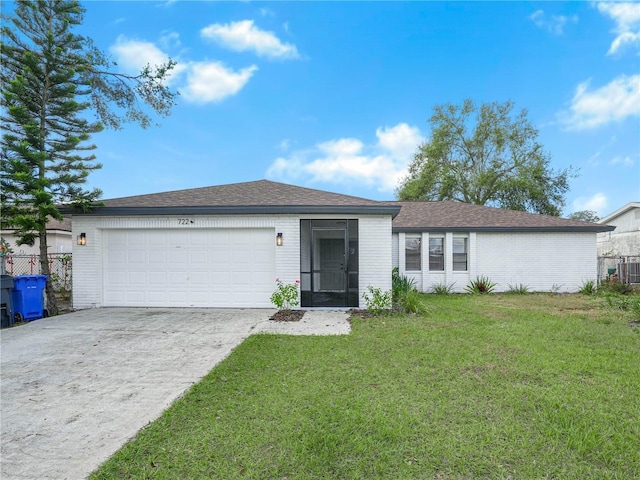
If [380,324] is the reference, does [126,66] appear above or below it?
above

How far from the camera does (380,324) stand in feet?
22.2

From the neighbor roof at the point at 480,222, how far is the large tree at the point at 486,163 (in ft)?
36.5

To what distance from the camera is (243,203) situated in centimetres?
841

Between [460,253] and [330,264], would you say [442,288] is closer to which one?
[460,253]

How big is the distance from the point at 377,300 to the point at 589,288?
9.70 metres

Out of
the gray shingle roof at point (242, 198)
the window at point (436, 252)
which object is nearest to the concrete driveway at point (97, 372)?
the gray shingle roof at point (242, 198)

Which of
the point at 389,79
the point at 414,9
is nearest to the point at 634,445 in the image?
the point at 414,9

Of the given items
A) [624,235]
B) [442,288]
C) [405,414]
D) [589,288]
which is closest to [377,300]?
[405,414]

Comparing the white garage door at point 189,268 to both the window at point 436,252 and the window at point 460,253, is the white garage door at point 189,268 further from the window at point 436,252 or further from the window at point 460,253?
the window at point 460,253

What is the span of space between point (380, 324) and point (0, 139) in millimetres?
10176

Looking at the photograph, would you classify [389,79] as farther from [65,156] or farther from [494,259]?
[65,156]

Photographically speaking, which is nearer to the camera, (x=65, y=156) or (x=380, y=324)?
(x=380, y=324)

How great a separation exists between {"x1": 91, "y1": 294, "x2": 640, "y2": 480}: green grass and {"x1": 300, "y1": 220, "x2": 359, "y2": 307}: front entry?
123 inches

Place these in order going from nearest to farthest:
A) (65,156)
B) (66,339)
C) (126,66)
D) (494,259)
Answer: (66,339), (65,156), (126,66), (494,259)
